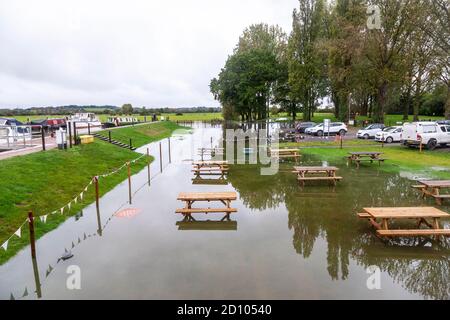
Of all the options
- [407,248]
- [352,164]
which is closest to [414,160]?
[352,164]

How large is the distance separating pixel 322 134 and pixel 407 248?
29969 mm

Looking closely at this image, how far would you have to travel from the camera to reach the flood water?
5988 millimetres

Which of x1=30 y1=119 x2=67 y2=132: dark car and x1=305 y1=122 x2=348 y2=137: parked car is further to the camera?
x1=305 y1=122 x2=348 y2=137: parked car

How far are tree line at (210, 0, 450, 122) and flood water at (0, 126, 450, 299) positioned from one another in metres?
25.3

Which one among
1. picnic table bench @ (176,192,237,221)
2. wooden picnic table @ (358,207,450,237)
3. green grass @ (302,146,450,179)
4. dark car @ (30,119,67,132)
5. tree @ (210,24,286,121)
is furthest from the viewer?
tree @ (210,24,286,121)

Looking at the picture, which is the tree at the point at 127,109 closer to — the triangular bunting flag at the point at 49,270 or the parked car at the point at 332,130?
the parked car at the point at 332,130

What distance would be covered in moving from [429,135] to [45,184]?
25.0m

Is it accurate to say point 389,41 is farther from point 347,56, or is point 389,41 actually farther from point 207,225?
point 207,225

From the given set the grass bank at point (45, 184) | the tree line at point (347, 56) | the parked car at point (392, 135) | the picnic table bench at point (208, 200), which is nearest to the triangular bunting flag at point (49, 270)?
the grass bank at point (45, 184)

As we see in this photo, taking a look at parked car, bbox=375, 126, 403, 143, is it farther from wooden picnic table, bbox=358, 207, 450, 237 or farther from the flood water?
wooden picnic table, bbox=358, 207, 450, 237

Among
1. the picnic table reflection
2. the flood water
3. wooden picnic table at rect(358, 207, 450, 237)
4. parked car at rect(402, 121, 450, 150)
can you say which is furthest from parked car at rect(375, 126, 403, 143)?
the picnic table reflection

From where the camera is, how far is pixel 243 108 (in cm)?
5525

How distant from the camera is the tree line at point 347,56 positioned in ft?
114

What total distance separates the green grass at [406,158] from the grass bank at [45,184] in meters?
14.0
